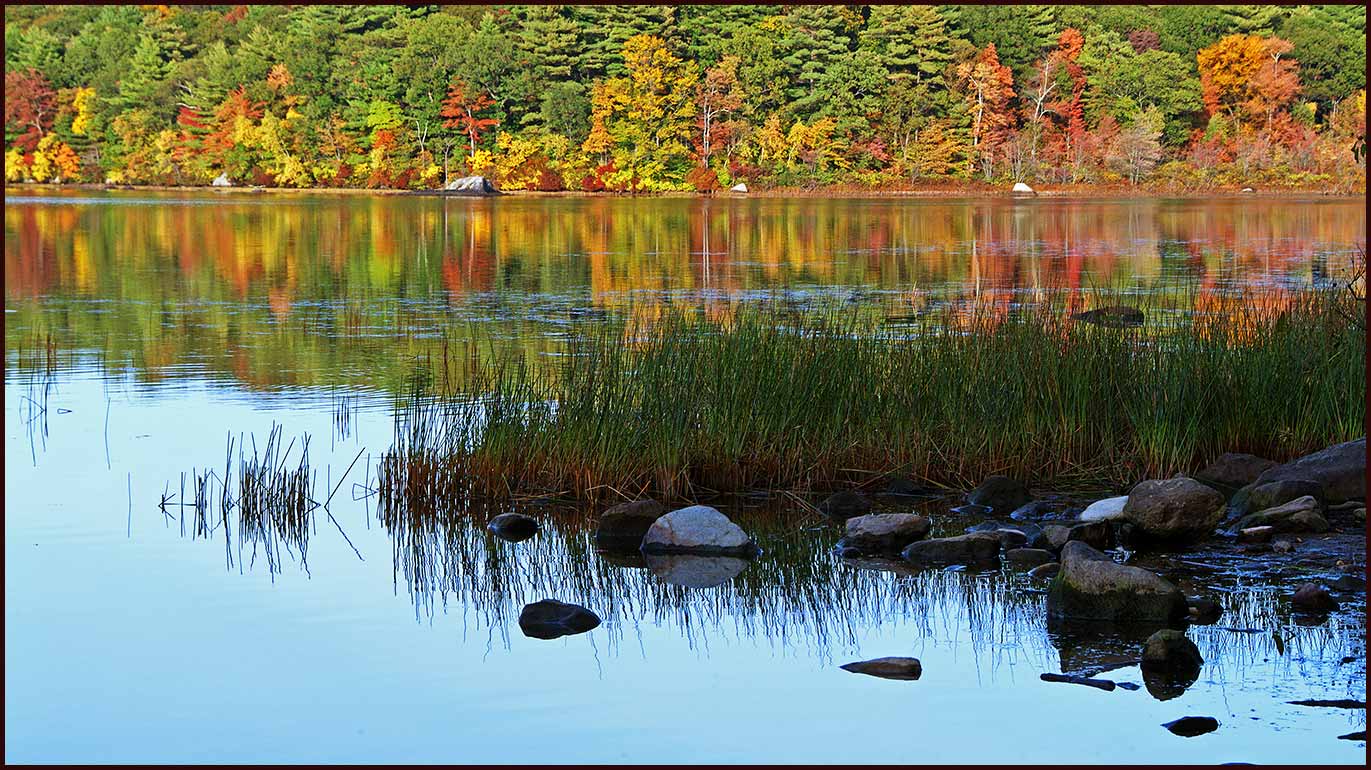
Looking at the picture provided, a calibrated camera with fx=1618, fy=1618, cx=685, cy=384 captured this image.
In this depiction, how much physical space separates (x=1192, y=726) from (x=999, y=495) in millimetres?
2990

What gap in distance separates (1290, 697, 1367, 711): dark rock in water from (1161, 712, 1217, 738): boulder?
0.30 m

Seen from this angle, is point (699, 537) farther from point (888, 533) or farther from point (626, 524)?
point (888, 533)

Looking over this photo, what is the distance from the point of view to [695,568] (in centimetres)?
636

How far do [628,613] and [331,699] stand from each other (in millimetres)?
1303

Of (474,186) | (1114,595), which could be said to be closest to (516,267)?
(1114,595)

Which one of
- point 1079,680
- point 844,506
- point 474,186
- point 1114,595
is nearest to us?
point 1079,680

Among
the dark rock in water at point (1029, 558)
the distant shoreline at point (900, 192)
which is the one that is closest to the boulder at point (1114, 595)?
the dark rock in water at point (1029, 558)

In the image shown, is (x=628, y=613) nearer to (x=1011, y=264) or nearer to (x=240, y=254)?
(x=1011, y=264)

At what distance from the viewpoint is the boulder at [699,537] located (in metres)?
6.53

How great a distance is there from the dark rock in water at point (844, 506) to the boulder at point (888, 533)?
60cm

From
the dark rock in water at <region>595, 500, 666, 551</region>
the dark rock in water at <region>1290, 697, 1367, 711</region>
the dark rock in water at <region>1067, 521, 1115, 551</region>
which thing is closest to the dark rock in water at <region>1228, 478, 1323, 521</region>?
the dark rock in water at <region>1067, 521, 1115, 551</region>

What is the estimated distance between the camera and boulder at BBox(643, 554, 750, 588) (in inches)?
244

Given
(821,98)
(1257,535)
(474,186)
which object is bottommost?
(1257,535)

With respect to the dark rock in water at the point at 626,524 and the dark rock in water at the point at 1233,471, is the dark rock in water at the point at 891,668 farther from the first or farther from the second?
the dark rock in water at the point at 1233,471
